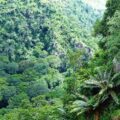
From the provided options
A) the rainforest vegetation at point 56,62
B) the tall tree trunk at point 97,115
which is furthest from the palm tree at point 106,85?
the tall tree trunk at point 97,115

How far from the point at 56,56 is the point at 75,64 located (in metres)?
107

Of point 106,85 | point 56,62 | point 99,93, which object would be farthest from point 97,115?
point 56,62

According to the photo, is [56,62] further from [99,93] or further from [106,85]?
[99,93]

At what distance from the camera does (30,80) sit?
117 metres

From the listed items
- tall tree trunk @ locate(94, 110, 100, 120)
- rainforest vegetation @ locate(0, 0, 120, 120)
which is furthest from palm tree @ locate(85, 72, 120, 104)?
tall tree trunk @ locate(94, 110, 100, 120)

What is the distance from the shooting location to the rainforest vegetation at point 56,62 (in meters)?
26.9

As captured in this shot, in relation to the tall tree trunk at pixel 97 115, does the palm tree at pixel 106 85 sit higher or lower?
higher

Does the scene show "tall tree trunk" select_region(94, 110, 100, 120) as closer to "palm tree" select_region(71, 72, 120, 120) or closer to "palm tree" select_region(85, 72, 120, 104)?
"palm tree" select_region(71, 72, 120, 120)

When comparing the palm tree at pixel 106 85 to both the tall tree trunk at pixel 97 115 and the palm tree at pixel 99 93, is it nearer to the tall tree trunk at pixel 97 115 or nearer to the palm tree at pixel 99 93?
the palm tree at pixel 99 93

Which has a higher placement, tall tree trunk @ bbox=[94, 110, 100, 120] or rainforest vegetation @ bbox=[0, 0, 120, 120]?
rainforest vegetation @ bbox=[0, 0, 120, 120]

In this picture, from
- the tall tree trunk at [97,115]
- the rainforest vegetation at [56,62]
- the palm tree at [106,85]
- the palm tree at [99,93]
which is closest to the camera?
the palm tree at [106,85]

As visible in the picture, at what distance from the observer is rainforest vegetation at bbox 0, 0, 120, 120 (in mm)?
26922

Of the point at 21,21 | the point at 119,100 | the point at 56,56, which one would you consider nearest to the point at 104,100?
the point at 119,100

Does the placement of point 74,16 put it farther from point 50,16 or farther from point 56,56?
point 56,56
